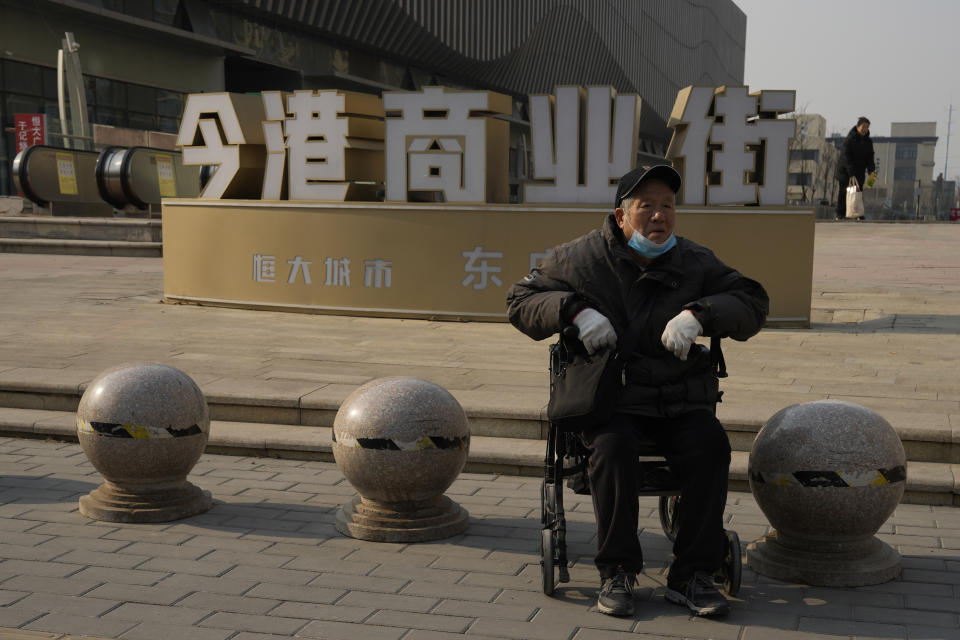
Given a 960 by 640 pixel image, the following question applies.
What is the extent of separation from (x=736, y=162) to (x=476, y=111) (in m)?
2.86

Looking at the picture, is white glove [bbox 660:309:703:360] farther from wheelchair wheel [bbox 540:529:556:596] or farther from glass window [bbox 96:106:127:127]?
glass window [bbox 96:106:127:127]

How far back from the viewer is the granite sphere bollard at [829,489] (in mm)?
4453

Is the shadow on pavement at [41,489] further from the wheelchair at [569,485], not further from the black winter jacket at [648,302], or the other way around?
the black winter jacket at [648,302]

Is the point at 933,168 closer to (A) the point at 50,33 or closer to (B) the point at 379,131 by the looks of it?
(A) the point at 50,33

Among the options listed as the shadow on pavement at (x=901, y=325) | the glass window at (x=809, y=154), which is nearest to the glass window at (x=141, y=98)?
the shadow on pavement at (x=901, y=325)

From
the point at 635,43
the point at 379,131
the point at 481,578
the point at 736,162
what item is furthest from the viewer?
the point at 635,43

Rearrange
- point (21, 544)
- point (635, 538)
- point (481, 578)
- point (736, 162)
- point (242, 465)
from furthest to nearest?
point (736, 162) → point (242, 465) → point (21, 544) → point (481, 578) → point (635, 538)

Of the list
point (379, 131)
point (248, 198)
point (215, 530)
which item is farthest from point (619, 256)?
point (248, 198)

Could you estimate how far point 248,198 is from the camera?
1270cm

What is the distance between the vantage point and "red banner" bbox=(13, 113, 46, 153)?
30.8 meters

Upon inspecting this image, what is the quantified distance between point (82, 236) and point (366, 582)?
2264cm

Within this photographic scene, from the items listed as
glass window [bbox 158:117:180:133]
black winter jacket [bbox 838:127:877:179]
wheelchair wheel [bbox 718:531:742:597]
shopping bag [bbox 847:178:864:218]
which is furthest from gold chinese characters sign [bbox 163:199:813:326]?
glass window [bbox 158:117:180:133]

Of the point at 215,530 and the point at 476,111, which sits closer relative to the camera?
the point at 215,530

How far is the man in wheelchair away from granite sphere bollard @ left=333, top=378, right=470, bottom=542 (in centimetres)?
93
